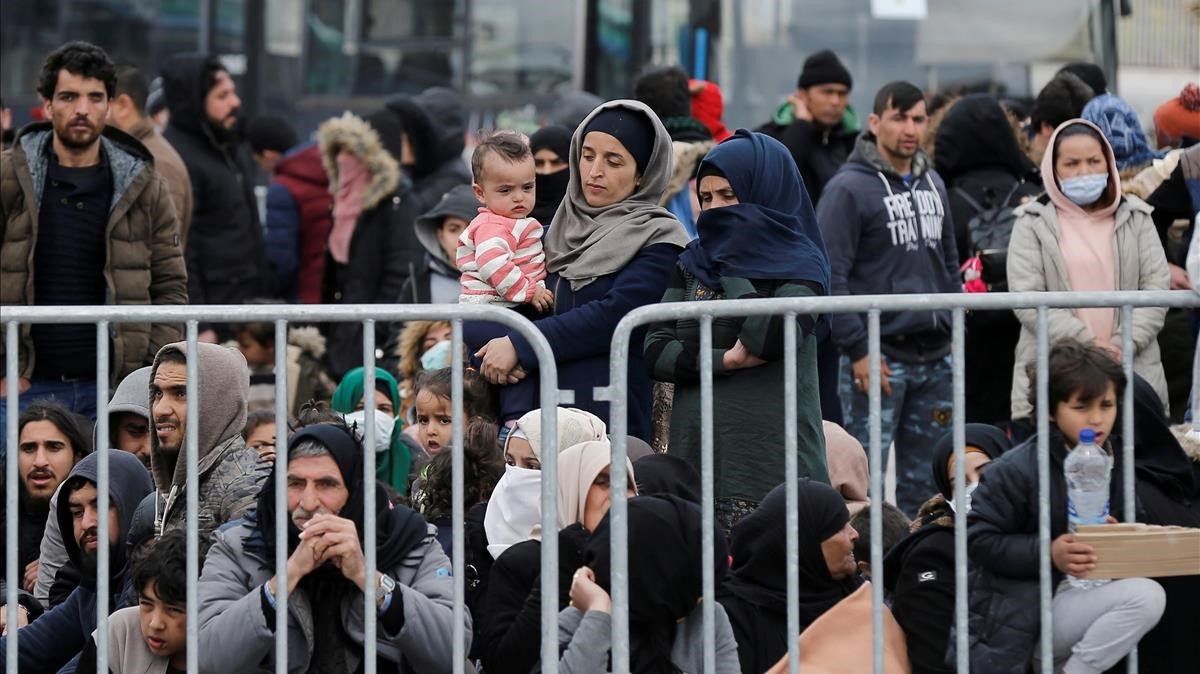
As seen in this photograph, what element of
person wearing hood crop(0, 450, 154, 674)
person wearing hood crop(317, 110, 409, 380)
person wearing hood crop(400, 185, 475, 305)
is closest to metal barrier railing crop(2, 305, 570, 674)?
person wearing hood crop(0, 450, 154, 674)

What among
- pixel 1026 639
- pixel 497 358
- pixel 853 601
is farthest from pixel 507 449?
pixel 1026 639

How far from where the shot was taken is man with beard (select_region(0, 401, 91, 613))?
6.39m

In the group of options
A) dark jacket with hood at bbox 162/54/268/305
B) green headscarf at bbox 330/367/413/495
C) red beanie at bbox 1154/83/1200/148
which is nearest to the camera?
green headscarf at bbox 330/367/413/495

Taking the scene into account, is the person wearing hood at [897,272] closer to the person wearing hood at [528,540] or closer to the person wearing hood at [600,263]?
the person wearing hood at [600,263]

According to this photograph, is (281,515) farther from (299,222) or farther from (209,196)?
(299,222)

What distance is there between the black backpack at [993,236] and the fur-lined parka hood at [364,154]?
2.87 m

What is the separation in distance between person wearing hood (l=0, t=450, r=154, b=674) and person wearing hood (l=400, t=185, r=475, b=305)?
2.81m

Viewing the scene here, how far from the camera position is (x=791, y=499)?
4996mm

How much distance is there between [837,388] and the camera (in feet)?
26.2

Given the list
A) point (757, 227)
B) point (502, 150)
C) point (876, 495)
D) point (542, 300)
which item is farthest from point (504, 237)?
point (876, 495)

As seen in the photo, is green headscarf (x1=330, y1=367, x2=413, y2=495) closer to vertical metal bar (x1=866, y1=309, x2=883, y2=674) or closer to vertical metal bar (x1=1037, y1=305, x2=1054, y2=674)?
vertical metal bar (x1=866, y1=309, x2=883, y2=674)

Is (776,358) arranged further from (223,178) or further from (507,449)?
(223,178)

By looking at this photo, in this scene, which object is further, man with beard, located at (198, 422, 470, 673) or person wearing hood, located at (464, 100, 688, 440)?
person wearing hood, located at (464, 100, 688, 440)

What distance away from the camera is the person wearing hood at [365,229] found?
10.1 metres
